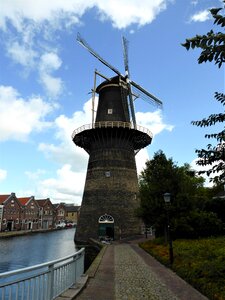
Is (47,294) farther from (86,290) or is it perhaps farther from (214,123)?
(214,123)

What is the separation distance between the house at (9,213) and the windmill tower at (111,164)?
30.2 metres

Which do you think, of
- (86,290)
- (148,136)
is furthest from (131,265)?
(148,136)

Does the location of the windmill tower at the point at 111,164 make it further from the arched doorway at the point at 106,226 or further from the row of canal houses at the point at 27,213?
the row of canal houses at the point at 27,213

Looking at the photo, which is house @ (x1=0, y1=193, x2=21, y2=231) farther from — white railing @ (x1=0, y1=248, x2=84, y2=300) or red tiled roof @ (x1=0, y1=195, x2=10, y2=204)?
white railing @ (x1=0, y1=248, x2=84, y2=300)

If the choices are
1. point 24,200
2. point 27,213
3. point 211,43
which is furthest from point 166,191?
point 24,200

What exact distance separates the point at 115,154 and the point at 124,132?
2.99 m

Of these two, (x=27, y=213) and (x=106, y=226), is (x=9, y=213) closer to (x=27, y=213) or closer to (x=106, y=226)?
(x=27, y=213)

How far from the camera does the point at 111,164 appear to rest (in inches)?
1382

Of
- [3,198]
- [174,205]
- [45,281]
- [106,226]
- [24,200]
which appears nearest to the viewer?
[45,281]

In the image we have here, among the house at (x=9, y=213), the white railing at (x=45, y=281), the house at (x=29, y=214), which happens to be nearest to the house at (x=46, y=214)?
the house at (x=29, y=214)

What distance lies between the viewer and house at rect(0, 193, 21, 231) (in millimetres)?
59656

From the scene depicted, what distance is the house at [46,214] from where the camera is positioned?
7638 centimetres

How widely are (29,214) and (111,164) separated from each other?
4196cm

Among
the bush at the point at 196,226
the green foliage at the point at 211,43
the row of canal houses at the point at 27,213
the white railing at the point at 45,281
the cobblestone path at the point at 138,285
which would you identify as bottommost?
the cobblestone path at the point at 138,285
